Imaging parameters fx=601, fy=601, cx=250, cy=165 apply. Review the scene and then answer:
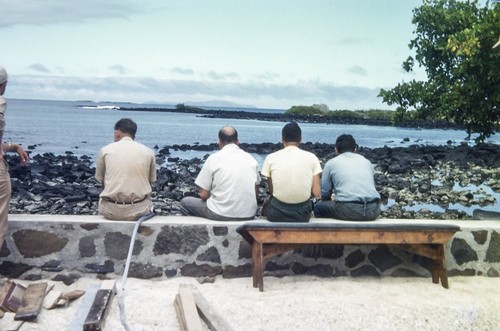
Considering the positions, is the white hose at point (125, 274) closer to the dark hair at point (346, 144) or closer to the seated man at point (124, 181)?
the seated man at point (124, 181)

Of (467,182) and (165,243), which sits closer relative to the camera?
(165,243)

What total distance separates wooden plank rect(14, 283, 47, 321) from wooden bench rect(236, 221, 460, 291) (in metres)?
1.85

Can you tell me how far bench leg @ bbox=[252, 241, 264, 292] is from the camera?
5.53 m

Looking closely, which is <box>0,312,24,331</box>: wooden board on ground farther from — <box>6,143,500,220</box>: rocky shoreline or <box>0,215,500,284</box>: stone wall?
<box>6,143,500,220</box>: rocky shoreline

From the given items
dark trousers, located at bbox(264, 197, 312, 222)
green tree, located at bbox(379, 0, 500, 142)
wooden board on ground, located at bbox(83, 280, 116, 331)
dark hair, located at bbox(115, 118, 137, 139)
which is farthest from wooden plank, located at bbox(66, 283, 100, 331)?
green tree, located at bbox(379, 0, 500, 142)

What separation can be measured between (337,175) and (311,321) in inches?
76.6

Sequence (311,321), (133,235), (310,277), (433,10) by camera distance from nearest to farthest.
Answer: (311,321) → (133,235) → (310,277) → (433,10)

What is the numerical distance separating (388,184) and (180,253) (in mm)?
13727

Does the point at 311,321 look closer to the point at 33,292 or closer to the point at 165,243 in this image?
the point at 165,243

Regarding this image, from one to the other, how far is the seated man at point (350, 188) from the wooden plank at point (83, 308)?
258 centimetres

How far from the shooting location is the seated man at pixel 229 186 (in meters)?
6.13

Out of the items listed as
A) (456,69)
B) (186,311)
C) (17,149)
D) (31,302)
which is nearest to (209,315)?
(186,311)

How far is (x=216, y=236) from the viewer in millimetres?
5957

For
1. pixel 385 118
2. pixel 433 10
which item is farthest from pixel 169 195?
pixel 385 118
